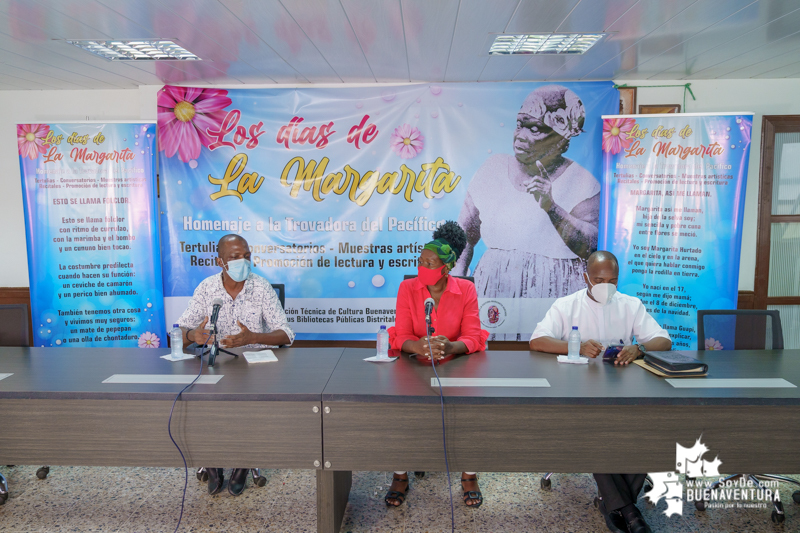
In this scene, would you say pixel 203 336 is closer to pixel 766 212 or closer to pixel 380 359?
pixel 380 359

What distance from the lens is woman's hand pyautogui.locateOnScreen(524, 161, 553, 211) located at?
3.79 metres

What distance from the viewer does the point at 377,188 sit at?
151 inches

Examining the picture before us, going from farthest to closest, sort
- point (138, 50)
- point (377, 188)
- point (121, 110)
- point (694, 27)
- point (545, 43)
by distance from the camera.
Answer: point (121, 110)
point (377, 188)
point (138, 50)
point (545, 43)
point (694, 27)

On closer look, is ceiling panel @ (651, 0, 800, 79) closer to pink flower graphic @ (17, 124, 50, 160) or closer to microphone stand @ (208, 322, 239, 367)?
microphone stand @ (208, 322, 239, 367)

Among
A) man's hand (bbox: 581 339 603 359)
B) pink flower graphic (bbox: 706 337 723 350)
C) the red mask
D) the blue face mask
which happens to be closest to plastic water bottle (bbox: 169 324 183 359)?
the blue face mask

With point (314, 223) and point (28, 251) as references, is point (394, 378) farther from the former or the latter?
point (28, 251)

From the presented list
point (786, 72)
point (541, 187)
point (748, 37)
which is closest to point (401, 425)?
point (541, 187)

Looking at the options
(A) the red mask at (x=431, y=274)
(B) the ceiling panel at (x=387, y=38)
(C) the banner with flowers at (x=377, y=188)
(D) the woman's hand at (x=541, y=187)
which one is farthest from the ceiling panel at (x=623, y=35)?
(A) the red mask at (x=431, y=274)

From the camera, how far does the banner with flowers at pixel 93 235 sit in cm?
378

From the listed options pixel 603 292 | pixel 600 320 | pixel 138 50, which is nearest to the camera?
pixel 603 292

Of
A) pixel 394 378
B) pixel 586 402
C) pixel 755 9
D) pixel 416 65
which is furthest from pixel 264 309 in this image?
pixel 755 9

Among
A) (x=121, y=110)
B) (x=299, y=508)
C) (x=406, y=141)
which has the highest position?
(x=121, y=110)

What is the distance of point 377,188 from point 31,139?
278 cm

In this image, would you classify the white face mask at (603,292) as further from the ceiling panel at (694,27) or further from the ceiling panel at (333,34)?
the ceiling panel at (333,34)
